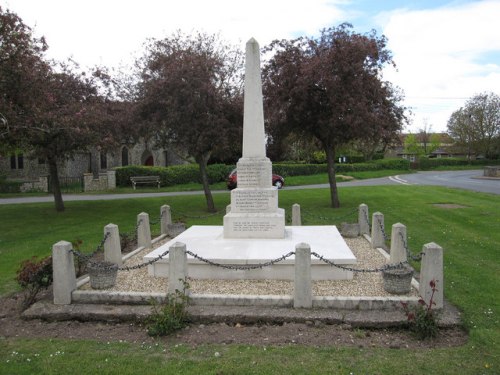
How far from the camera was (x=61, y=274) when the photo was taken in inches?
277

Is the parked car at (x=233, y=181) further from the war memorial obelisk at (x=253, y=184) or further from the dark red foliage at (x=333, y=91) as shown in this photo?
the war memorial obelisk at (x=253, y=184)

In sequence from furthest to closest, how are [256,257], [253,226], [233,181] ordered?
[233,181]
[253,226]
[256,257]

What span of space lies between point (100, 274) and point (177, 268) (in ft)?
5.24

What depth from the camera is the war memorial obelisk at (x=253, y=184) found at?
10.1 metres

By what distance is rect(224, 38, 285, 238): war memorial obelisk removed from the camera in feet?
33.1

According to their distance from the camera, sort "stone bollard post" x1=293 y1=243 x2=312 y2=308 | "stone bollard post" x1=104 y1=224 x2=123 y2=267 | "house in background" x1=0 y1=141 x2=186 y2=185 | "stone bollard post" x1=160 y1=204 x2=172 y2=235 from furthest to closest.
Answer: "house in background" x1=0 y1=141 x2=186 y2=185 → "stone bollard post" x1=160 y1=204 x2=172 y2=235 → "stone bollard post" x1=104 y1=224 x2=123 y2=267 → "stone bollard post" x1=293 y1=243 x2=312 y2=308

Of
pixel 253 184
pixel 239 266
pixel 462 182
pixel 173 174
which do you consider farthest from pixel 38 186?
pixel 462 182

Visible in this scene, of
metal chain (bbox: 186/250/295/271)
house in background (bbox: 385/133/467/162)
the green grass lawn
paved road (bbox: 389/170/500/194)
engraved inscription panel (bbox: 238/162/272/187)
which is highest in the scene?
house in background (bbox: 385/133/467/162)

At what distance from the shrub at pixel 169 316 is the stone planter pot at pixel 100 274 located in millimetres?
1315

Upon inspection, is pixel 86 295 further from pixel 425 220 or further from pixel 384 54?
pixel 384 54

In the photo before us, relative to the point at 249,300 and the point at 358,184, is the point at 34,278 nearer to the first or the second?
the point at 249,300

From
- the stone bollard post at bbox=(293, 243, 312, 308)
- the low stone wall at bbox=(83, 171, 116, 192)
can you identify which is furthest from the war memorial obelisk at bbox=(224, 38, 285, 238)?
the low stone wall at bbox=(83, 171, 116, 192)

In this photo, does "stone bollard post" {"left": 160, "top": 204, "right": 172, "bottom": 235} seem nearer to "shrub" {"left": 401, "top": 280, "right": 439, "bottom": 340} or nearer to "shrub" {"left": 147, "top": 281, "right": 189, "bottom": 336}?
"shrub" {"left": 147, "top": 281, "right": 189, "bottom": 336}

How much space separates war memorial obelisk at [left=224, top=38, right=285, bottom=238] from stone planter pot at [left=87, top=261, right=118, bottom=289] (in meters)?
3.32
